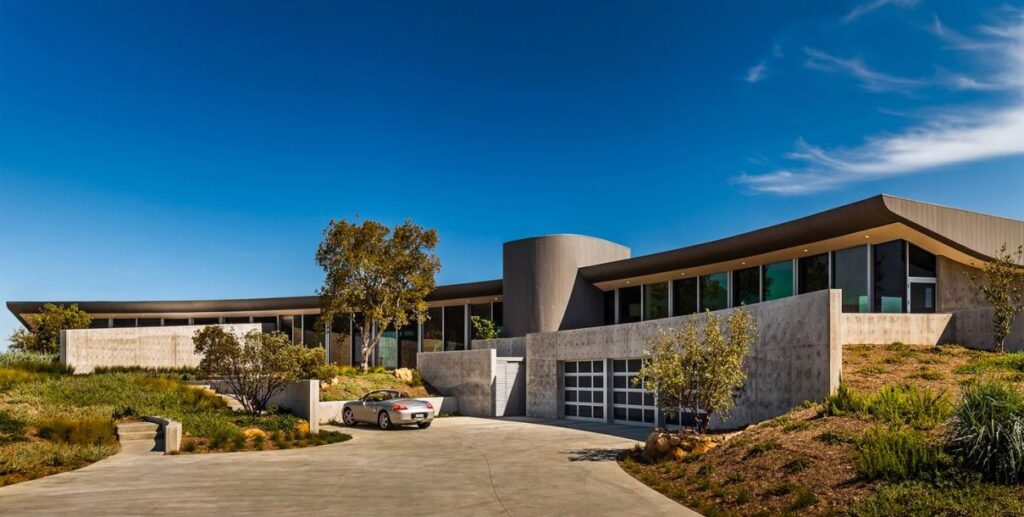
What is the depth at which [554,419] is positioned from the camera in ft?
96.9

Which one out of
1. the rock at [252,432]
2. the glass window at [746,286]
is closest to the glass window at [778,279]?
the glass window at [746,286]

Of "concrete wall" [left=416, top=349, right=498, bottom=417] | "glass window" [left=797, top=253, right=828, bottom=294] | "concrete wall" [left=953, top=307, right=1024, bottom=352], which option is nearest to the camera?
"concrete wall" [left=953, top=307, right=1024, bottom=352]

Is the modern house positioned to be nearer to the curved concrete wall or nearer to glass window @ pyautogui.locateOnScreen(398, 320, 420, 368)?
the curved concrete wall

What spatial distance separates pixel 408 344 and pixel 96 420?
99.4 ft

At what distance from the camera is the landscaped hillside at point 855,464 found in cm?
923

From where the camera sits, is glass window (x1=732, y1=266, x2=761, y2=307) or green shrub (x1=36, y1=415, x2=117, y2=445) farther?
glass window (x1=732, y1=266, x2=761, y2=307)

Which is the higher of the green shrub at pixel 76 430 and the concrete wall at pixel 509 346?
the concrete wall at pixel 509 346

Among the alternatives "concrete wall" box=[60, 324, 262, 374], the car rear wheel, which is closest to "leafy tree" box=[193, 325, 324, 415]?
the car rear wheel

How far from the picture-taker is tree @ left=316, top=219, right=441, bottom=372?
3828cm

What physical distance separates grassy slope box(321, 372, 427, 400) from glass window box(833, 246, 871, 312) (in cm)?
1835

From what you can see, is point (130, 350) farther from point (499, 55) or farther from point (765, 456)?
point (765, 456)

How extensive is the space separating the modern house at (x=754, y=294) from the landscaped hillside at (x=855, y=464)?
7.85 feet

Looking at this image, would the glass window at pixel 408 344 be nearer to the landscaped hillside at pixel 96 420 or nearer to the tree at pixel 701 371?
the landscaped hillside at pixel 96 420

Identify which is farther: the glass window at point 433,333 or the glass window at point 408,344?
the glass window at point 408,344
